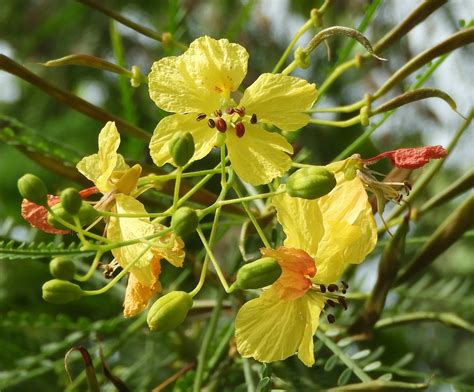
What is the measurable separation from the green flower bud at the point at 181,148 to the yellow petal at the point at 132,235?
77 mm

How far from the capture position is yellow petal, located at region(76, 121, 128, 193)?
0.87m

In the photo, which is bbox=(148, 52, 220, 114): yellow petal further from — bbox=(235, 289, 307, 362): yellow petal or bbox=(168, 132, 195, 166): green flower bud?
bbox=(235, 289, 307, 362): yellow petal

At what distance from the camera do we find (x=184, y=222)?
80 cm

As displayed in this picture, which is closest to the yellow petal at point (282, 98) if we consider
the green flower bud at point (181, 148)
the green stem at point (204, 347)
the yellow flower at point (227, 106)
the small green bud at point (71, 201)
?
the yellow flower at point (227, 106)

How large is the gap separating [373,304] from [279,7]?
144 centimetres

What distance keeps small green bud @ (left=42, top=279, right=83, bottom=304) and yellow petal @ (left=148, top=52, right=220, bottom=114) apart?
201 mm

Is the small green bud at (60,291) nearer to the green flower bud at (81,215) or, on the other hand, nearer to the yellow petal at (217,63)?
the green flower bud at (81,215)

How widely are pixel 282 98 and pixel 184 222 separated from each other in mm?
171

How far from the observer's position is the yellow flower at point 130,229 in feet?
2.75

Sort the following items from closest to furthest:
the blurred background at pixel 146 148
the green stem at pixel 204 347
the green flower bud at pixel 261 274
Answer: the green flower bud at pixel 261 274, the green stem at pixel 204 347, the blurred background at pixel 146 148

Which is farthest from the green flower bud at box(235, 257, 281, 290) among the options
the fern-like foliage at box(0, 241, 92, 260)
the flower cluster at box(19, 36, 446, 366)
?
the fern-like foliage at box(0, 241, 92, 260)

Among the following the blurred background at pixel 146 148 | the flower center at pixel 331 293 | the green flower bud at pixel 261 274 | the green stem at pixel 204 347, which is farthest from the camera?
the blurred background at pixel 146 148

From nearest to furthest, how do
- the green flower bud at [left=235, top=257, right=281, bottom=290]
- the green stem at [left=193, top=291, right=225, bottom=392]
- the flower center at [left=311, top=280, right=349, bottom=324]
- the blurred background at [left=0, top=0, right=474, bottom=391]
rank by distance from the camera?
the green flower bud at [left=235, top=257, right=281, bottom=290]
the flower center at [left=311, top=280, right=349, bottom=324]
the green stem at [left=193, top=291, right=225, bottom=392]
the blurred background at [left=0, top=0, right=474, bottom=391]

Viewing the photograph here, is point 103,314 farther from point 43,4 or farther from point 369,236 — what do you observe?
point 43,4
